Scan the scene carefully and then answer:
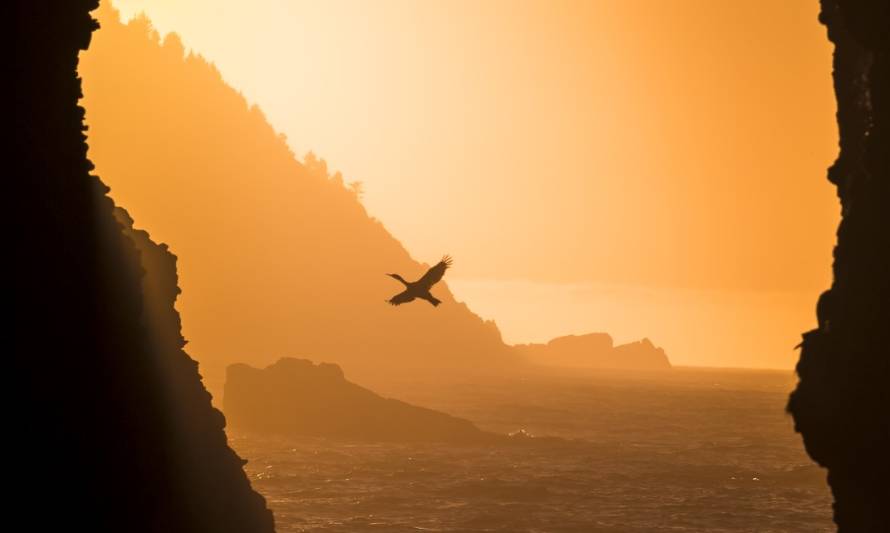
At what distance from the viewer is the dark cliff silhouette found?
35.2ft

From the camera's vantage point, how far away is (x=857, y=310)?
13.0 metres

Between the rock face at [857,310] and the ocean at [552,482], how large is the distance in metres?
30.3

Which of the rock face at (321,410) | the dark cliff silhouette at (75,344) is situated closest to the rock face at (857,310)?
the dark cliff silhouette at (75,344)

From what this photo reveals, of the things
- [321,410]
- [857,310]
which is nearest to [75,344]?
[857,310]

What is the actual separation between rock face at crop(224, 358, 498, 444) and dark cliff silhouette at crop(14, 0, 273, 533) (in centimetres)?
6046

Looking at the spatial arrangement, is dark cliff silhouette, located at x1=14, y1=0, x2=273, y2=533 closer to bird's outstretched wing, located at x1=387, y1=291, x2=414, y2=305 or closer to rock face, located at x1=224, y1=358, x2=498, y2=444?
bird's outstretched wing, located at x1=387, y1=291, x2=414, y2=305

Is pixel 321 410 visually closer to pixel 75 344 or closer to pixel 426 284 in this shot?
pixel 426 284

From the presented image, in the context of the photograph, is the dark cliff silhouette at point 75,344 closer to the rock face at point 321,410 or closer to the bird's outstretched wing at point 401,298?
the bird's outstretched wing at point 401,298

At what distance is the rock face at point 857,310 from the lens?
12.4 m

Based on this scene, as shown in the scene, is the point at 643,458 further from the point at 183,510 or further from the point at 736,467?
the point at 183,510

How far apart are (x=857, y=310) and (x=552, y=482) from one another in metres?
46.7

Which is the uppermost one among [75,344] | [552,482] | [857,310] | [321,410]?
[857,310]

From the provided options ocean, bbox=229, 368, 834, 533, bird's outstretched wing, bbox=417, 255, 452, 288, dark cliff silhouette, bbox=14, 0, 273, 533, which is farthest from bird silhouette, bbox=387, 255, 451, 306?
ocean, bbox=229, 368, 834, 533

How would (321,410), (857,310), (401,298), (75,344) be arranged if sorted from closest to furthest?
(75,344) < (857,310) < (401,298) < (321,410)
